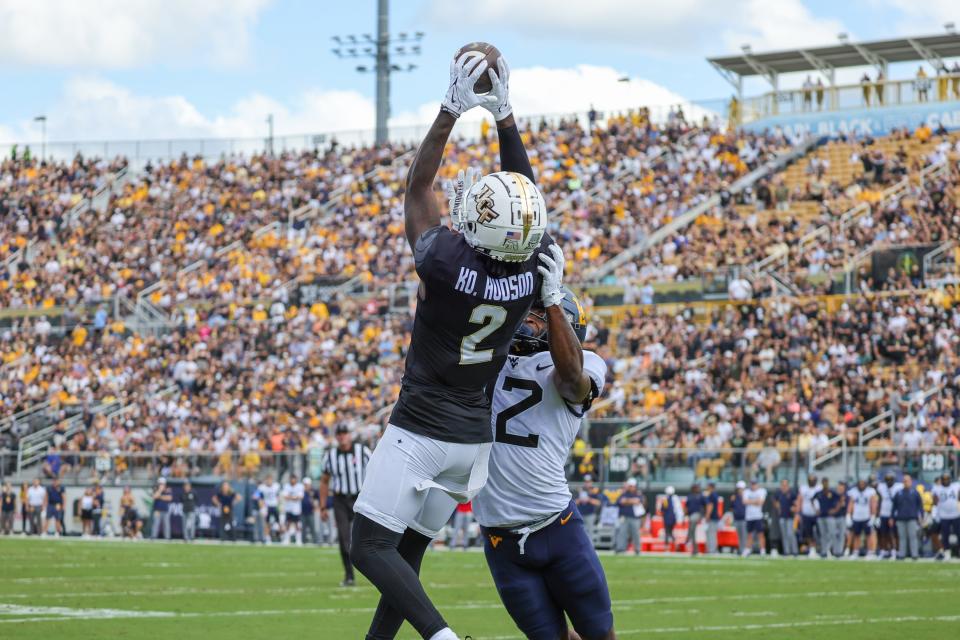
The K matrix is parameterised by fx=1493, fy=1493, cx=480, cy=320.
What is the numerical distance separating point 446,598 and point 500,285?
8.43 meters

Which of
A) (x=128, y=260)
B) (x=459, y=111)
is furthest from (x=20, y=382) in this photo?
(x=459, y=111)

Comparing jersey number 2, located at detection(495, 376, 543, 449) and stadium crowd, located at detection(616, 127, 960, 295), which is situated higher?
stadium crowd, located at detection(616, 127, 960, 295)

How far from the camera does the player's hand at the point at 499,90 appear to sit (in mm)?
5773

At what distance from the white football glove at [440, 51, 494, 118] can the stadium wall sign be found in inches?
1251

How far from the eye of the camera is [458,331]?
5457mm

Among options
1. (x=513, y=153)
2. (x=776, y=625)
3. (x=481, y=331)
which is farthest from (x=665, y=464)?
(x=481, y=331)

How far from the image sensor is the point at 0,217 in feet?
145

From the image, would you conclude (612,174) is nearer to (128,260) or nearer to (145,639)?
(128,260)

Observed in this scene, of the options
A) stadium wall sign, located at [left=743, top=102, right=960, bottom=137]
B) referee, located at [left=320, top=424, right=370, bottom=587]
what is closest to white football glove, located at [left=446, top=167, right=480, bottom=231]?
referee, located at [left=320, top=424, right=370, bottom=587]

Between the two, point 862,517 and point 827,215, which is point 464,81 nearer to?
point 862,517

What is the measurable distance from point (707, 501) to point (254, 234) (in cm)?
1961

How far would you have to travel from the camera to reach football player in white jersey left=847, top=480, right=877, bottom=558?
22.2m

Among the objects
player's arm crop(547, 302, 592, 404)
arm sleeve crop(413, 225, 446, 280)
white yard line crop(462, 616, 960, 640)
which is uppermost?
arm sleeve crop(413, 225, 446, 280)

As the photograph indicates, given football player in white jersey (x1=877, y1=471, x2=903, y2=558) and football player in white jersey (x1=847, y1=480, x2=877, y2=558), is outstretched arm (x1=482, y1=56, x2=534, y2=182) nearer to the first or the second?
football player in white jersey (x1=877, y1=471, x2=903, y2=558)
